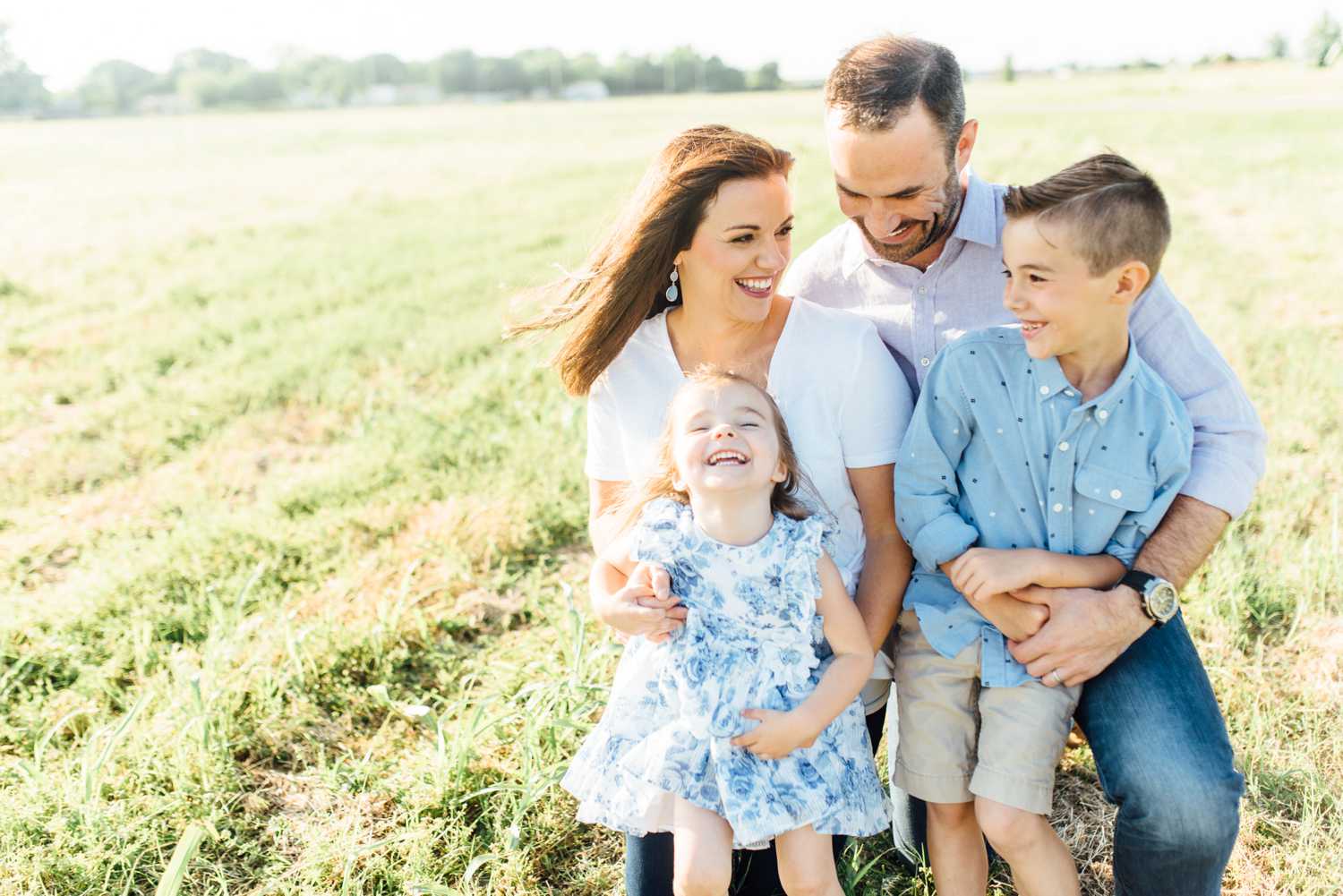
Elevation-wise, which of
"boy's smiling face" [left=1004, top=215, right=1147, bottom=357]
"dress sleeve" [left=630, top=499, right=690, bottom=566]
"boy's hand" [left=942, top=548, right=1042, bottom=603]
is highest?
"boy's smiling face" [left=1004, top=215, right=1147, bottom=357]

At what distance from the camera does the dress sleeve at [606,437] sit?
8.80 feet

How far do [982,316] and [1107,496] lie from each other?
59cm

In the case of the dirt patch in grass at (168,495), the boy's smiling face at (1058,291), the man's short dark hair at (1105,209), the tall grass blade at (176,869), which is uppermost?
the man's short dark hair at (1105,209)

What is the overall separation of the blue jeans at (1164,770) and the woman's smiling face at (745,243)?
1.15m

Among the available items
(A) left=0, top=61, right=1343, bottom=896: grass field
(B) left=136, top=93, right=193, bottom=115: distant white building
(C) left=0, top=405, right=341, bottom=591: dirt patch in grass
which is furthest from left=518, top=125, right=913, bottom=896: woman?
(B) left=136, top=93, right=193, bottom=115: distant white building

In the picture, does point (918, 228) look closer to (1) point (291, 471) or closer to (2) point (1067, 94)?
(1) point (291, 471)

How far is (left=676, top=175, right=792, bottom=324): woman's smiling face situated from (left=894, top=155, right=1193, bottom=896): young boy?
0.45 meters

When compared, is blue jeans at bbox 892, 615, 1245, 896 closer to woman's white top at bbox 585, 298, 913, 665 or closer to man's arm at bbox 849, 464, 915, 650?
man's arm at bbox 849, 464, 915, 650

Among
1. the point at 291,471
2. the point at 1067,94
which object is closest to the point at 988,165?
the point at 291,471

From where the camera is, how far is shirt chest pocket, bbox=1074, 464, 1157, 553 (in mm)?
2207

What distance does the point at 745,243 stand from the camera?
8.24ft

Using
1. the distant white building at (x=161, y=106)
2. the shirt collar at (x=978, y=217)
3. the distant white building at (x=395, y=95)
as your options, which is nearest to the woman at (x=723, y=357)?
the shirt collar at (x=978, y=217)

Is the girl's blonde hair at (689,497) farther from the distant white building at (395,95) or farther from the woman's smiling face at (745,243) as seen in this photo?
the distant white building at (395,95)

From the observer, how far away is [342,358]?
6.73 metres
